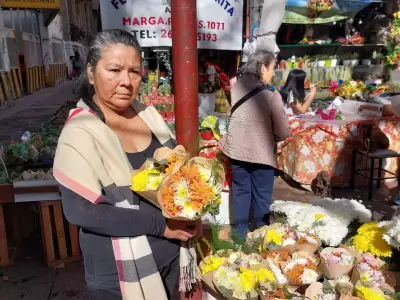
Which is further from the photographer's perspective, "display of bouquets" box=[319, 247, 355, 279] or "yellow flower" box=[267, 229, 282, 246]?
"yellow flower" box=[267, 229, 282, 246]

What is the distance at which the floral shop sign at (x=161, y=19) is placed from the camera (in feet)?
20.6

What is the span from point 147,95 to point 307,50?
229 inches

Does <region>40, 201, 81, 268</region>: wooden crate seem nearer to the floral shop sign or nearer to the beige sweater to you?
the beige sweater

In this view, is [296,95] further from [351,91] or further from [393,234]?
[393,234]

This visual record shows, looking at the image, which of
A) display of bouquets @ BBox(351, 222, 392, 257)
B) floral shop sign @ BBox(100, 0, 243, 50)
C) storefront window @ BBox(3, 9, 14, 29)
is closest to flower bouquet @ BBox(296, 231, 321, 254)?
display of bouquets @ BBox(351, 222, 392, 257)

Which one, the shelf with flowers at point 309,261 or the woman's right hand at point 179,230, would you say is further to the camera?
the shelf with flowers at point 309,261

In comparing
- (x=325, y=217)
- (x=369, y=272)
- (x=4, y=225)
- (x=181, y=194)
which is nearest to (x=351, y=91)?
(x=325, y=217)

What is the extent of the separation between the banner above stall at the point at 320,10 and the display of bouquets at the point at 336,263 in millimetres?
8150

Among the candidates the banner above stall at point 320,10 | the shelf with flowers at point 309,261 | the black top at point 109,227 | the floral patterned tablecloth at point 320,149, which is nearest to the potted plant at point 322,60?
the banner above stall at point 320,10

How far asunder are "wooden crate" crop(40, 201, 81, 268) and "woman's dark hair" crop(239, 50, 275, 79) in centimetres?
203

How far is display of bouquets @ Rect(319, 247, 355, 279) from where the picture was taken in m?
2.03

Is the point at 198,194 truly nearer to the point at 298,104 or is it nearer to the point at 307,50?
the point at 298,104

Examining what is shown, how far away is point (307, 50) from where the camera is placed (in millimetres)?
A: 10320

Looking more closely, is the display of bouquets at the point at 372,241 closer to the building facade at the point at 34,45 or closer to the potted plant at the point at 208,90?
the potted plant at the point at 208,90
